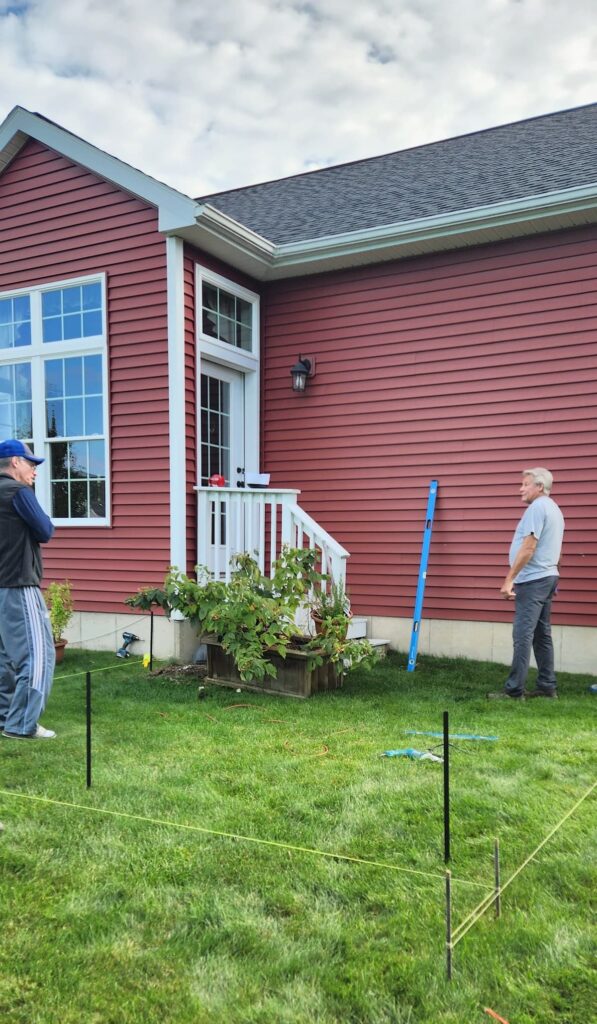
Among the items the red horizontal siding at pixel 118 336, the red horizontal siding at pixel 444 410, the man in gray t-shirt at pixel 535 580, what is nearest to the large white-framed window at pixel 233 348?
the red horizontal siding at pixel 444 410

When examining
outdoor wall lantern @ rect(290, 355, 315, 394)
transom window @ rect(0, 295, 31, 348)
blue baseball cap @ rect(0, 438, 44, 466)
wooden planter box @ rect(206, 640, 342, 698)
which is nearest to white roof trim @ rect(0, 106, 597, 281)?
outdoor wall lantern @ rect(290, 355, 315, 394)

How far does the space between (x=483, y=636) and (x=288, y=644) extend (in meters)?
A: 1.90

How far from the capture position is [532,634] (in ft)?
16.2

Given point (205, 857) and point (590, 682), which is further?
point (590, 682)

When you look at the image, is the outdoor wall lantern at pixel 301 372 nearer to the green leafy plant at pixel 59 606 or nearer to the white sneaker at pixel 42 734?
the green leafy plant at pixel 59 606

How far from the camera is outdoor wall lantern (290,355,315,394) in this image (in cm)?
691

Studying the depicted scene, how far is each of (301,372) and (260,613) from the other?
2.74 metres

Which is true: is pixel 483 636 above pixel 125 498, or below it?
below

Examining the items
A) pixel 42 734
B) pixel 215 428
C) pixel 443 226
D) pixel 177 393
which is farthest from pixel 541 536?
pixel 42 734

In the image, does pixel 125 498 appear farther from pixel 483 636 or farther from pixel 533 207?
pixel 533 207

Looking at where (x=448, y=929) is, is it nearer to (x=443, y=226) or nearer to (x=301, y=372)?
(x=443, y=226)

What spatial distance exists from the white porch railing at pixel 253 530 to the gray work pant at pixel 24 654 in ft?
6.77

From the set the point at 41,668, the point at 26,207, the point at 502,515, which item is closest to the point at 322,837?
the point at 41,668

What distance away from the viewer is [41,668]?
392cm
